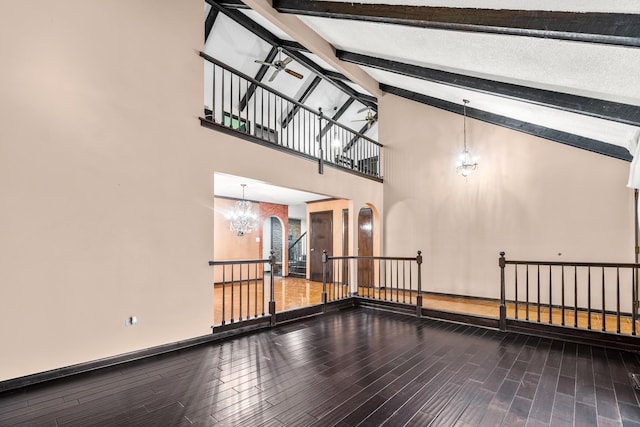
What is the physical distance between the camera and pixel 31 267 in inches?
108

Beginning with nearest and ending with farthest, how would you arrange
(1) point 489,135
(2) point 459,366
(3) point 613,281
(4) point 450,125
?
(2) point 459,366 → (3) point 613,281 → (1) point 489,135 → (4) point 450,125

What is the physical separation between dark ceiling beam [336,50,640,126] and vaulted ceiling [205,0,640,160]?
11 millimetres

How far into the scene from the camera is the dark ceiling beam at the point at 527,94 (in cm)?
307

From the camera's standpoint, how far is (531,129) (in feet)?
18.6

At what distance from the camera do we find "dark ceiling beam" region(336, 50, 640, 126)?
3.07m

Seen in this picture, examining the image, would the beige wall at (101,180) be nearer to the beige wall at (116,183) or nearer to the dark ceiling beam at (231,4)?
the beige wall at (116,183)

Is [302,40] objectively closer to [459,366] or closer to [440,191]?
[440,191]

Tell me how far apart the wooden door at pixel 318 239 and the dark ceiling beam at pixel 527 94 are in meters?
4.87

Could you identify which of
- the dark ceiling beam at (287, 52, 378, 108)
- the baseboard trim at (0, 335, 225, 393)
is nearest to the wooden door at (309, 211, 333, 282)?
A: the dark ceiling beam at (287, 52, 378, 108)

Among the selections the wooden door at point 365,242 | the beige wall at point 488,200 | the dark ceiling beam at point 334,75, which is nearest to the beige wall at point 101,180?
the dark ceiling beam at point 334,75

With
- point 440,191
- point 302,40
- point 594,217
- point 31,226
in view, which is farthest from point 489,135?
point 31,226

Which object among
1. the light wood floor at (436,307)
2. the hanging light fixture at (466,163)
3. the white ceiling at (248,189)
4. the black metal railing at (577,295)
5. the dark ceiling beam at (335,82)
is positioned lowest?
the light wood floor at (436,307)

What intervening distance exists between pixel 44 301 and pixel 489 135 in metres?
7.22

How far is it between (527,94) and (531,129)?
231 centimetres
